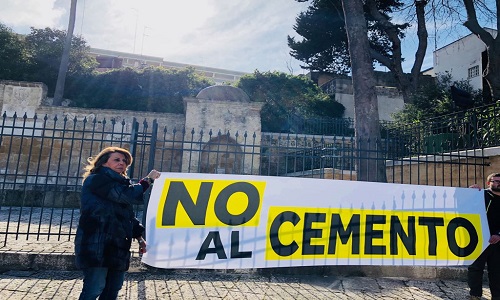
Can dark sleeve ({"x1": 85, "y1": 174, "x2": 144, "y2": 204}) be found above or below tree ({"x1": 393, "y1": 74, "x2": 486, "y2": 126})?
below

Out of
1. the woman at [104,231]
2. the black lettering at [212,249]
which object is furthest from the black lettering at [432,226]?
the woman at [104,231]

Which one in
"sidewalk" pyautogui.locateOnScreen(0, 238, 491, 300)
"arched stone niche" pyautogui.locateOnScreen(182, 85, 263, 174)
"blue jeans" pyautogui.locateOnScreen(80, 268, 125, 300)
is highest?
"arched stone niche" pyautogui.locateOnScreen(182, 85, 263, 174)

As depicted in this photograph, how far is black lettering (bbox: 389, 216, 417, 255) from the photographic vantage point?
12.7 feet

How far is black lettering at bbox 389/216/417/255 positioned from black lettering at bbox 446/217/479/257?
445 millimetres

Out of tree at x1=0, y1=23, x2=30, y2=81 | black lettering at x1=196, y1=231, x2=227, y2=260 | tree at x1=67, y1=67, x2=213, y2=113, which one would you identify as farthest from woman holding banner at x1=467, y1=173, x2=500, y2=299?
tree at x1=0, y1=23, x2=30, y2=81

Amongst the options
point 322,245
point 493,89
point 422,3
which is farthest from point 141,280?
point 422,3

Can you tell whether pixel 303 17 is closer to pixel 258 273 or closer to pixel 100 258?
pixel 258 273

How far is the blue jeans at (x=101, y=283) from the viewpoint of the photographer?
2457 millimetres

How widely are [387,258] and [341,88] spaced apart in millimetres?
19189

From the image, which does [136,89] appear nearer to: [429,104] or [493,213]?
[429,104]

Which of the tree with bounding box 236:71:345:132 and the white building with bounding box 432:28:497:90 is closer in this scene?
the tree with bounding box 236:71:345:132

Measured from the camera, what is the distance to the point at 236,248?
11.9 feet

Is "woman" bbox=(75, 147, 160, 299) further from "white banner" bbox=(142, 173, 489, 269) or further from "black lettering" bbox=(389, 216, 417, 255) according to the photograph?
"black lettering" bbox=(389, 216, 417, 255)

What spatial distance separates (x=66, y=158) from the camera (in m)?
12.2
